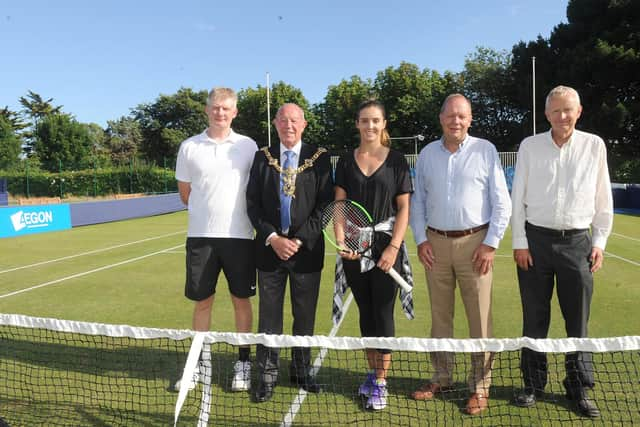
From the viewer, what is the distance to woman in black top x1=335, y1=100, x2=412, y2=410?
3396mm

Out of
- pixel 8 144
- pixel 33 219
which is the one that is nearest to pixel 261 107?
pixel 8 144

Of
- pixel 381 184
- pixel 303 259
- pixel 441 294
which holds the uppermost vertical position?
pixel 381 184

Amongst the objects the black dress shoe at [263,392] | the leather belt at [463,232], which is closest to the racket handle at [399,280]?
the leather belt at [463,232]

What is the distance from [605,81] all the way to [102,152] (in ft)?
203

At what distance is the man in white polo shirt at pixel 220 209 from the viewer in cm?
371

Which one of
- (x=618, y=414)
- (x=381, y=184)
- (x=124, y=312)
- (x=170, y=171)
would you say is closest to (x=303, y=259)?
(x=381, y=184)

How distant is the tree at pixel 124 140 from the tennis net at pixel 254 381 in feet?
217

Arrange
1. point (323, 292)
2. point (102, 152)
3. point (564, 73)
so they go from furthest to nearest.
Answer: point (102, 152)
point (564, 73)
point (323, 292)

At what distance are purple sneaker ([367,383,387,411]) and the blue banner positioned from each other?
595 inches

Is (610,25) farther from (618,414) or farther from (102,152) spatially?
(102,152)

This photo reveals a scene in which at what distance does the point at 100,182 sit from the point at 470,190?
33149 millimetres

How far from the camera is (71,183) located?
32.1 meters

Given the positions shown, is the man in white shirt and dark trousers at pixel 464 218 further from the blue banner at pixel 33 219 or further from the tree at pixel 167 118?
the tree at pixel 167 118

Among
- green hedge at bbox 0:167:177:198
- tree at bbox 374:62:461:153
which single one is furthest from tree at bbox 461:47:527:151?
green hedge at bbox 0:167:177:198
